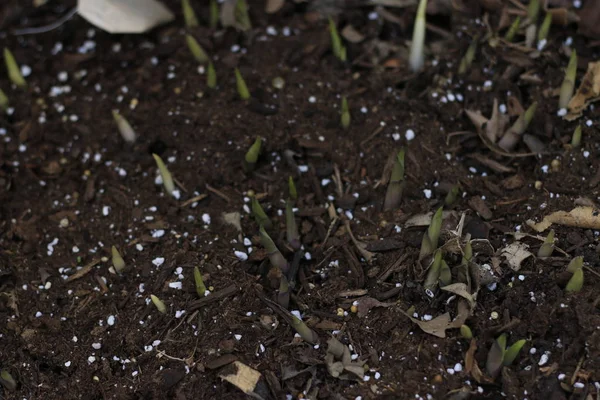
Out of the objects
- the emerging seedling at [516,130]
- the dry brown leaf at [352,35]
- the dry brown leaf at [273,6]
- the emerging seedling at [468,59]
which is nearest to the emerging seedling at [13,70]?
the dry brown leaf at [273,6]

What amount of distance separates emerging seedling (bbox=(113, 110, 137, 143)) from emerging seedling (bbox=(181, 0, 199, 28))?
408 millimetres

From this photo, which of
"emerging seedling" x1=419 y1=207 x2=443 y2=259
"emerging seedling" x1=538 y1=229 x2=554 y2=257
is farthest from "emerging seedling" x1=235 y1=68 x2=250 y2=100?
"emerging seedling" x1=538 y1=229 x2=554 y2=257

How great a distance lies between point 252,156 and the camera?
6.17ft

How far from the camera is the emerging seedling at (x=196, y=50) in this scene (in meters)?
2.11

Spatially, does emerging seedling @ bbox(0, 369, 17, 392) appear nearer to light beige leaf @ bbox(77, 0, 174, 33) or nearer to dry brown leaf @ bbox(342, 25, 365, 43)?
light beige leaf @ bbox(77, 0, 174, 33)

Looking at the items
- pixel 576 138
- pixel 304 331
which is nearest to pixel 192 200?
pixel 304 331

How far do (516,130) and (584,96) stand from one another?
8.3 inches

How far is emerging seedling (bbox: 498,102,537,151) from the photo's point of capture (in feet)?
6.13

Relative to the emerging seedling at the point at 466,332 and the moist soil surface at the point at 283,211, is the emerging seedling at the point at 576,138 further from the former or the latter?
the emerging seedling at the point at 466,332

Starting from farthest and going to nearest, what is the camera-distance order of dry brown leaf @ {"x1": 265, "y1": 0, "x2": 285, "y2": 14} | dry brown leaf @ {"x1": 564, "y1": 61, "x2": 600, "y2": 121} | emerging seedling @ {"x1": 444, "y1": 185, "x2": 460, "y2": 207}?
dry brown leaf @ {"x1": 265, "y1": 0, "x2": 285, "y2": 14}, dry brown leaf @ {"x1": 564, "y1": 61, "x2": 600, "y2": 121}, emerging seedling @ {"x1": 444, "y1": 185, "x2": 460, "y2": 207}

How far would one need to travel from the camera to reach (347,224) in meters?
1.82

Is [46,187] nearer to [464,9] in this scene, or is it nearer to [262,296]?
[262,296]

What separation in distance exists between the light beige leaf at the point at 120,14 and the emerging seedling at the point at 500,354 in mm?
1444

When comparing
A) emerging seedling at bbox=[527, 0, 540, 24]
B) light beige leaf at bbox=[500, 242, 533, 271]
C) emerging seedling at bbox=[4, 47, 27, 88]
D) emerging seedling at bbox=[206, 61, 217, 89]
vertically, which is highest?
emerging seedling at bbox=[527, 0, 540, 24]
